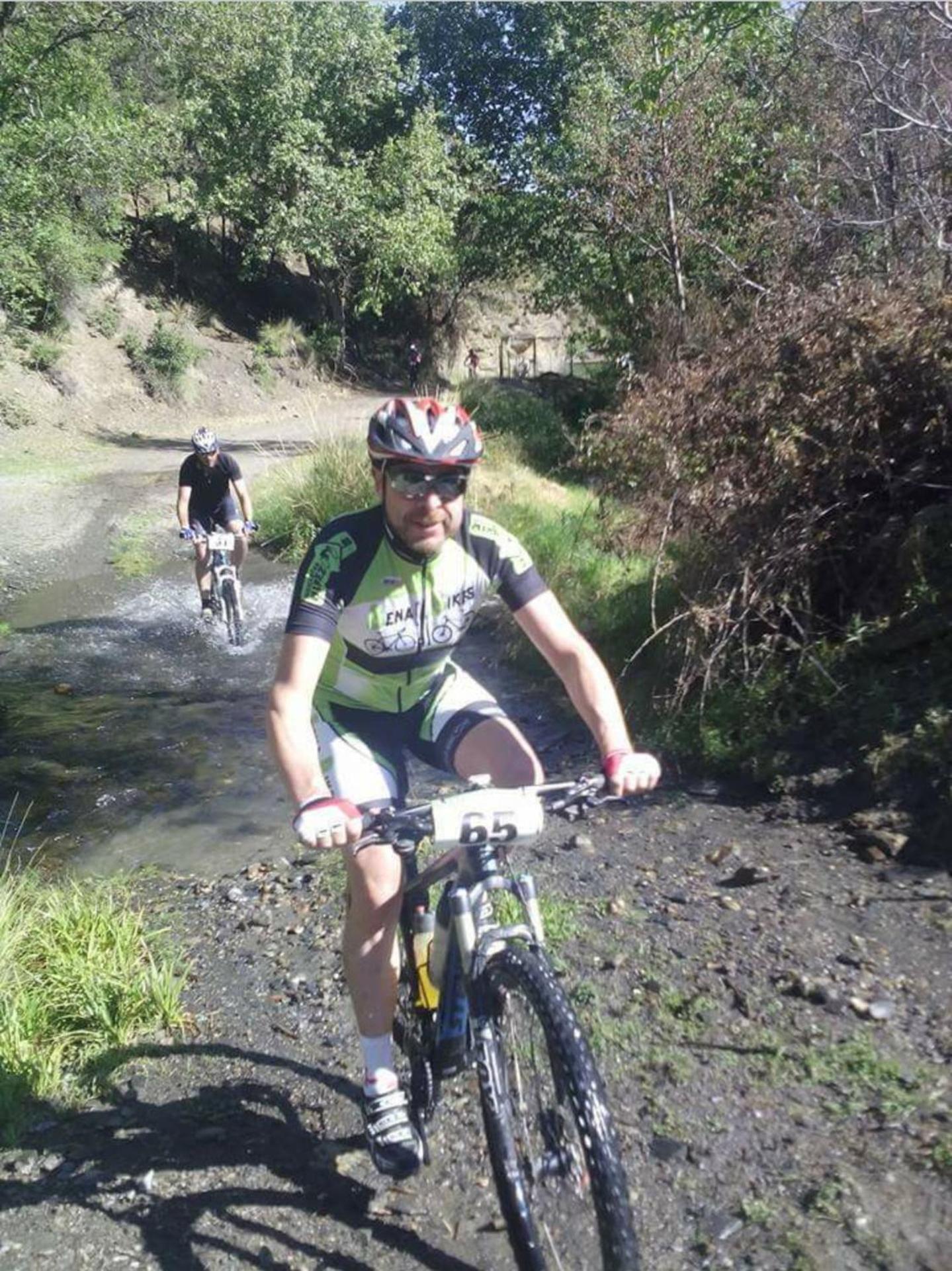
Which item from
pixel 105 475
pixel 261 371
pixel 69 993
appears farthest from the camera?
pixel 261 371

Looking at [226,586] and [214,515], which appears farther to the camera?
[214,515]

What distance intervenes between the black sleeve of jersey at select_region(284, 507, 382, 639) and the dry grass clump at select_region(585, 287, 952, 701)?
3.20 meters

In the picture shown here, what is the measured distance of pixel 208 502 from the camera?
1056 centimetres

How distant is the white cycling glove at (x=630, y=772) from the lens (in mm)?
2846

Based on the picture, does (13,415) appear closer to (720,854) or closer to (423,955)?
(720,854)

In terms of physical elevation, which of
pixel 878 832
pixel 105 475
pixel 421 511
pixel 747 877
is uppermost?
pixel 421 511

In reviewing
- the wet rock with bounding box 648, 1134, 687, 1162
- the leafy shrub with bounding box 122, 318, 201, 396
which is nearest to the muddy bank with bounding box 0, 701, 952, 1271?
the wet rock with bounding box 648, 1134, 687, 1162

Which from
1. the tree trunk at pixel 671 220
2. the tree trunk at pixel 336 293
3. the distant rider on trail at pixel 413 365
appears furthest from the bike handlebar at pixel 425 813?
the tree trunk at pixel 336 293

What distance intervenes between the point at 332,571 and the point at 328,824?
0.86 m

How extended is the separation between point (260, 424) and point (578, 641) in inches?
1043

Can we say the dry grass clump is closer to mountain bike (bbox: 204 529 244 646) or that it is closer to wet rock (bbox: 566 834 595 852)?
wet rock (bbox: 566 834 595 852)

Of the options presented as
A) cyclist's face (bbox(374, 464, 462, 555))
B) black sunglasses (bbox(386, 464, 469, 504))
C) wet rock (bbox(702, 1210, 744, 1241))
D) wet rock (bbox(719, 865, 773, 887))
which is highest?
black sunglasses (bbox(386, 464, 469, 504))

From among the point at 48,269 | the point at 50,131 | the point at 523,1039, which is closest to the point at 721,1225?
the point at 523,1039

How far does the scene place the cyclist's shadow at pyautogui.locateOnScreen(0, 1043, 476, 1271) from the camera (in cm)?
304
